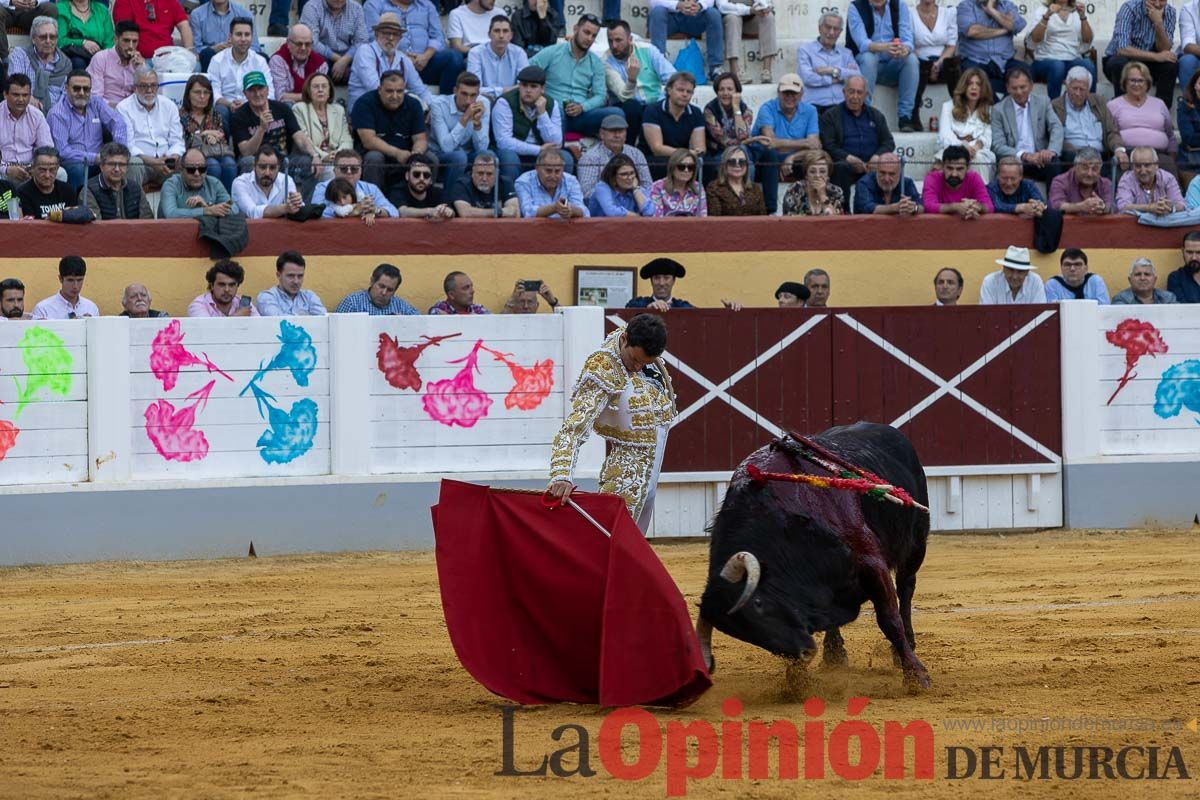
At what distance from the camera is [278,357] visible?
10945 mm

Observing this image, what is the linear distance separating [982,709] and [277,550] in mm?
5726

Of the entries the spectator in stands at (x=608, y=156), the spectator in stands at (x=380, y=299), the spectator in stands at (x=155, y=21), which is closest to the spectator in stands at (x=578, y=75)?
the spectator in stands at (x=608, y=156)

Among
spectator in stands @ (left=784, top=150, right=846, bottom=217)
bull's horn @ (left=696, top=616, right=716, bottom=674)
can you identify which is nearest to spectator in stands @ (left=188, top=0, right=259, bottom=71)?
spectator in stands @ (left=784, top=150, right=846, bottom=217)

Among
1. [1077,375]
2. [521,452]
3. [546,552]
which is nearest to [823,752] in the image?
[546,552]

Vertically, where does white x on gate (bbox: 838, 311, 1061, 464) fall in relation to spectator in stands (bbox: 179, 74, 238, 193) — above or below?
below

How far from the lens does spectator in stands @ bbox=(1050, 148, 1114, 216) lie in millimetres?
13273

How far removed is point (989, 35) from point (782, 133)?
2.36 m

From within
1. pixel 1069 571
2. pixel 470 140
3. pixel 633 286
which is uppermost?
pixel 470 140

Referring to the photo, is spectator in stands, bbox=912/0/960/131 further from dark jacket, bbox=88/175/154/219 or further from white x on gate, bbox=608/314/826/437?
dark jacket, bbox=88/175/154/219

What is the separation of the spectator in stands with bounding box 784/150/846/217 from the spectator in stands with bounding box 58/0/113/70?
5.20m

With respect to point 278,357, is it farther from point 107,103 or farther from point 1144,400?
point 1144,400

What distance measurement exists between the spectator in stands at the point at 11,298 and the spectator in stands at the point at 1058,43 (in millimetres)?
8500

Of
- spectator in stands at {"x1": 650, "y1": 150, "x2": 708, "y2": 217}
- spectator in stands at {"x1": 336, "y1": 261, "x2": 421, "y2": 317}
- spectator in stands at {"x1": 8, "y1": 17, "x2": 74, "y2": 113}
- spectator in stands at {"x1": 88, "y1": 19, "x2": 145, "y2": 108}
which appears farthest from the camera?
spectator in stands at {"x1": 650, "y1": 150, "x2": 708, "y2": 217}

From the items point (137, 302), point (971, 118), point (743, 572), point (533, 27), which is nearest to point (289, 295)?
point (137, 302)
